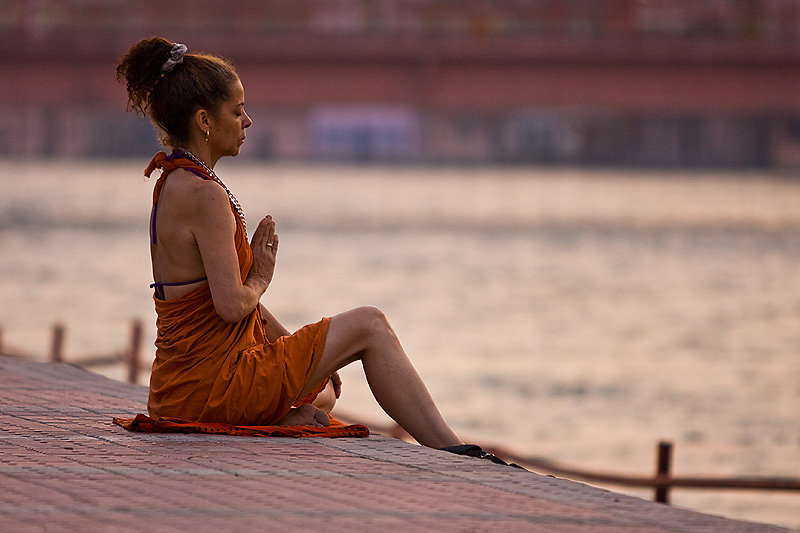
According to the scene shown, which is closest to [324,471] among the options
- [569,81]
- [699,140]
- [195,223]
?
[195,223]

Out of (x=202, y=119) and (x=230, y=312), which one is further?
(x=202, y=119)

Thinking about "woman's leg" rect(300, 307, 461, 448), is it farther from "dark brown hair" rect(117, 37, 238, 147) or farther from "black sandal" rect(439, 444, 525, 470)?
"dark brown hair" rect(117, 37, 238, 147)

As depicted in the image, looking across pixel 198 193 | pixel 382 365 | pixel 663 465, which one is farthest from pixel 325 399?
pixel 663 465

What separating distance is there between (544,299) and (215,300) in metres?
30.1

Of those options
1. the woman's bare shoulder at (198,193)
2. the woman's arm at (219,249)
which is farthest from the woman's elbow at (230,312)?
the woman's bare shoulder at (198,193)

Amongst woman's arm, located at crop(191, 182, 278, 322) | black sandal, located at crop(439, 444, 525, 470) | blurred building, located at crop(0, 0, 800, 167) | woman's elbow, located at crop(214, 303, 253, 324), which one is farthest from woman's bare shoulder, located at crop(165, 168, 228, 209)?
blurred building, located at crop(0, 0, 800, 167)

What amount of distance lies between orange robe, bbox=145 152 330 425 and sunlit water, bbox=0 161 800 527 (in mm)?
9387

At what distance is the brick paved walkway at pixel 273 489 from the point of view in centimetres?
393

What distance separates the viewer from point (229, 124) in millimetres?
5117

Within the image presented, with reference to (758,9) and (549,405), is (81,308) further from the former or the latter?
(758,9)

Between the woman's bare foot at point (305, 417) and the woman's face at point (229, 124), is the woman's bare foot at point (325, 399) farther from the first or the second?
the woman's face at point (229, 124)

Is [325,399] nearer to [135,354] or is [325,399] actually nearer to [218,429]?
[218,429]

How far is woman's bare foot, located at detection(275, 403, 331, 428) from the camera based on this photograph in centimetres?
536

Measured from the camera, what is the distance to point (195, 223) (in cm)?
500
